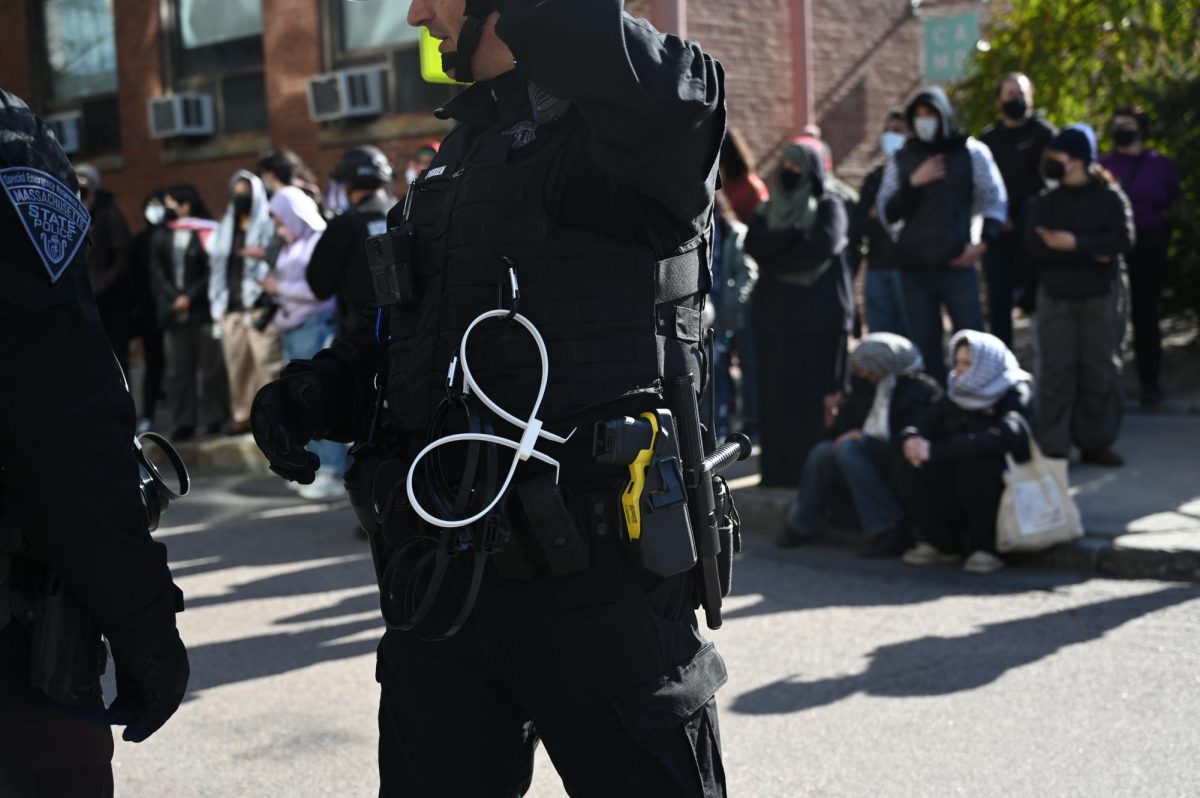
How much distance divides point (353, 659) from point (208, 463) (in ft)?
18.5

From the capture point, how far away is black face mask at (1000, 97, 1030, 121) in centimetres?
966

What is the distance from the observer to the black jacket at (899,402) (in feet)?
23.4

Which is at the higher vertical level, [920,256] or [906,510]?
[920,256]

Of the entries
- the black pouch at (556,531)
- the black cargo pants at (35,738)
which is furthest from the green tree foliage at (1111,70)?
the black cargo pants at (35,738)

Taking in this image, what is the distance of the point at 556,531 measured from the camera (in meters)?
2.45

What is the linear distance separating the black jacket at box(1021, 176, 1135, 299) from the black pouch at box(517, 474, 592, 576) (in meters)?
6.18

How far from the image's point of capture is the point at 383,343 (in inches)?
113

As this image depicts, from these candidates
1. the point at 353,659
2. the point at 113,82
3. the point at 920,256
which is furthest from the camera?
the point at 113,82

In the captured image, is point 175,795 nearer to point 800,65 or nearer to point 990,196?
point 990,196

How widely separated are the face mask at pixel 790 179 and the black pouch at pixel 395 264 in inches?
221

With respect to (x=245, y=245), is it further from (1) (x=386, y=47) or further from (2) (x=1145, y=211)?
(2) (x=1145, y=211)

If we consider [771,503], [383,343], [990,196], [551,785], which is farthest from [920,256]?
[383,343]

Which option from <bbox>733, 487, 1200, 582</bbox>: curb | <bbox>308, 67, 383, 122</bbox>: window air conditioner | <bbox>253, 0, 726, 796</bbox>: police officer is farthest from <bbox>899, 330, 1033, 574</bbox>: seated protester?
<bbox>308, 67, 383, 122</bbox>: window air conditioner

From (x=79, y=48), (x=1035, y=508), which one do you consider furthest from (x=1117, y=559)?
(x=79, y=48)
